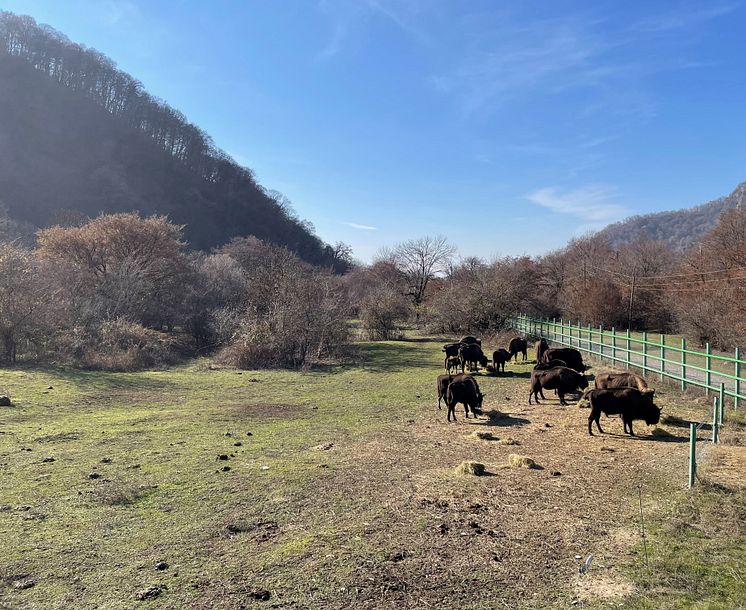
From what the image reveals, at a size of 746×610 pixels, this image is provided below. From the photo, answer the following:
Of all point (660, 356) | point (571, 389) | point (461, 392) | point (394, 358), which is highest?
A: point (660, 356)

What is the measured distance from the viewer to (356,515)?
5387 mm

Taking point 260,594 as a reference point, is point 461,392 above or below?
above

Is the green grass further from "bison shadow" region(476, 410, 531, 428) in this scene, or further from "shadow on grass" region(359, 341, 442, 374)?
"shadow on grass" region(359, 341, 442, 374)

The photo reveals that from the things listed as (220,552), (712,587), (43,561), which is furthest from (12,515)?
(712,587)

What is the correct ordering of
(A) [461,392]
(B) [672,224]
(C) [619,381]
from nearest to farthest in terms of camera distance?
1. (A) [461,392]
2. (C) [619,381]
3. (B) [672,224]

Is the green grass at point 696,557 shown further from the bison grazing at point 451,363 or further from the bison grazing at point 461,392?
the bison grazing at point 451,363

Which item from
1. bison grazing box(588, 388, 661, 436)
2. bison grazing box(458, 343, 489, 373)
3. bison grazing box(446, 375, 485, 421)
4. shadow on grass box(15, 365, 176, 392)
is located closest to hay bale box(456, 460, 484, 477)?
bison grazing box(588, 388, 661, 436)

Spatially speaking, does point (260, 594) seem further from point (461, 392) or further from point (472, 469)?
point (461, 392)

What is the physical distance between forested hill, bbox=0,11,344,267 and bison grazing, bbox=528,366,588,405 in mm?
67749

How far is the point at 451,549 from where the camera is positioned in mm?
4586

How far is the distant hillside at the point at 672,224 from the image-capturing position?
84125 millimetres

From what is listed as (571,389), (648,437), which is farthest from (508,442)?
(571,389)

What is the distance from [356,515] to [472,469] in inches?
81.1

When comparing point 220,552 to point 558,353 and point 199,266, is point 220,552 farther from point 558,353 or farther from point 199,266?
point 199,266
